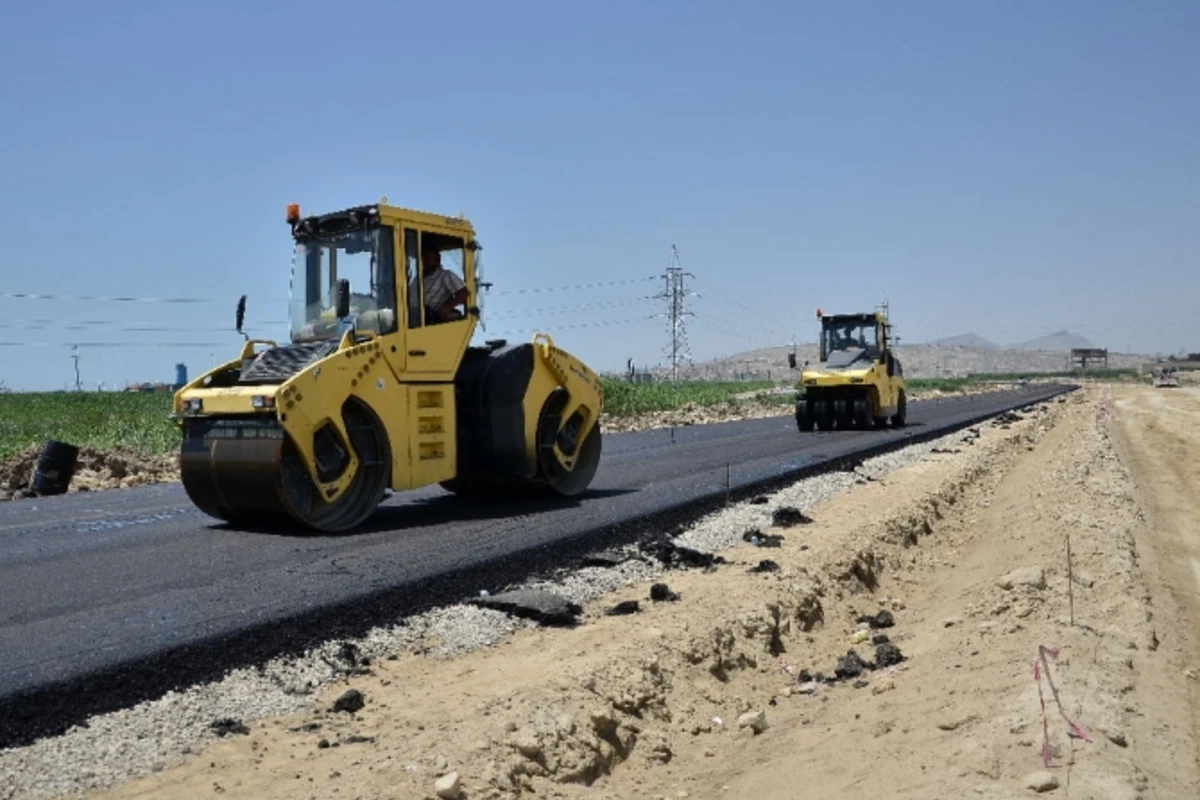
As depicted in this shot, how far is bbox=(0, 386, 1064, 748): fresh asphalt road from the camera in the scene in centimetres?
582

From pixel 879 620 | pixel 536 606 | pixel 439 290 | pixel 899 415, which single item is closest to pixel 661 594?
pixel 536 606

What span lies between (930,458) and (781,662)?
474 inches

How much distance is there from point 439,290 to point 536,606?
432cm

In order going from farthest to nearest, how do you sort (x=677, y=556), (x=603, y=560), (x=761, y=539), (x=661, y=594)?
1. (x=761, y=539)
2. (x=677, y=556)
3. (x=603, y=560)
4. (x=661, y=594)

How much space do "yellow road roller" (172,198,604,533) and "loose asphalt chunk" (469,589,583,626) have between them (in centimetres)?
265

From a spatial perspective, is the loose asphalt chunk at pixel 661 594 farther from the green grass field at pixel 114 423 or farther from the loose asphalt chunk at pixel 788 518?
the green grass field at pixel 114 423

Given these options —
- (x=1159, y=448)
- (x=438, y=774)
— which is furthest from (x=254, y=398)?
(x=1159, y=448)

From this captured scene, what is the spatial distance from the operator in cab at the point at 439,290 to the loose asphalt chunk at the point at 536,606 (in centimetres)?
383

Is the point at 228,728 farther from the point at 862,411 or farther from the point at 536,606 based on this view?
the point at 862,411

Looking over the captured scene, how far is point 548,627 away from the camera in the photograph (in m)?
6.68

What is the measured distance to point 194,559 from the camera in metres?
7.99

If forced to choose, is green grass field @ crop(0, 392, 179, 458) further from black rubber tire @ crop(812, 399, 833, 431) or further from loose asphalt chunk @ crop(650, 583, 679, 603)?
loose asphalt chunk @ crop(650, 583, 679, 603)

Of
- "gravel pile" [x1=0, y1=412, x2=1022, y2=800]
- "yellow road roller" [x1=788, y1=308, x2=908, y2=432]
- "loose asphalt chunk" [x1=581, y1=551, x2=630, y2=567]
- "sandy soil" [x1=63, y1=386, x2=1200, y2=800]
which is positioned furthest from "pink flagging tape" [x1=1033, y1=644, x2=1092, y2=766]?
"yellow road roller" [x1=788, y1=308, x2=908, y2=432]

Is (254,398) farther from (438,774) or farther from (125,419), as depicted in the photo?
(125,419)
